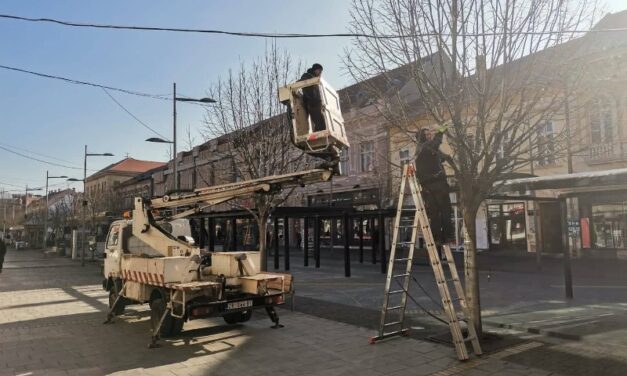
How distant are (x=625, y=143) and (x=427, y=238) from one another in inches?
708

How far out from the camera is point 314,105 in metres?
6.77

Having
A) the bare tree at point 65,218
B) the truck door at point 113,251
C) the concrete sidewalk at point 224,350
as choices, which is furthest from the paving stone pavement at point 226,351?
the bare tree at point 65,218

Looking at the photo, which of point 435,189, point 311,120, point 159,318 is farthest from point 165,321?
point 435,189

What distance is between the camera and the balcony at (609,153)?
20.5 m

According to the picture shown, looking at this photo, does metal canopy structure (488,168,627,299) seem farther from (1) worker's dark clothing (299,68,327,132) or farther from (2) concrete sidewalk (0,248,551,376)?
(1) worker's dark clothing (299,68,327,132)

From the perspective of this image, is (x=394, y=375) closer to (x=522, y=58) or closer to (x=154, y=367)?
(x=154, y=367)

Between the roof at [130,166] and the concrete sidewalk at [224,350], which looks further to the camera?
the roof at [130,166]

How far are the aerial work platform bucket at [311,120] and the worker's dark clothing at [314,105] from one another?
0.01 meters

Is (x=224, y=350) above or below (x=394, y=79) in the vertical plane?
below

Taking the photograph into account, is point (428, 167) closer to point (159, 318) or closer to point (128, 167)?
point (159, 318)

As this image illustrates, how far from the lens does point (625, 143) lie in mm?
20516

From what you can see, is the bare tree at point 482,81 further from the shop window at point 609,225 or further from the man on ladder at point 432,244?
the shop window at point 609,225

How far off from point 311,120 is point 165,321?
14.6 feet

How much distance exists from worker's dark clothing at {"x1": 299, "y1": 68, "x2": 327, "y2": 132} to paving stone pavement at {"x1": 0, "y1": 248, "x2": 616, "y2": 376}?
3479mm
